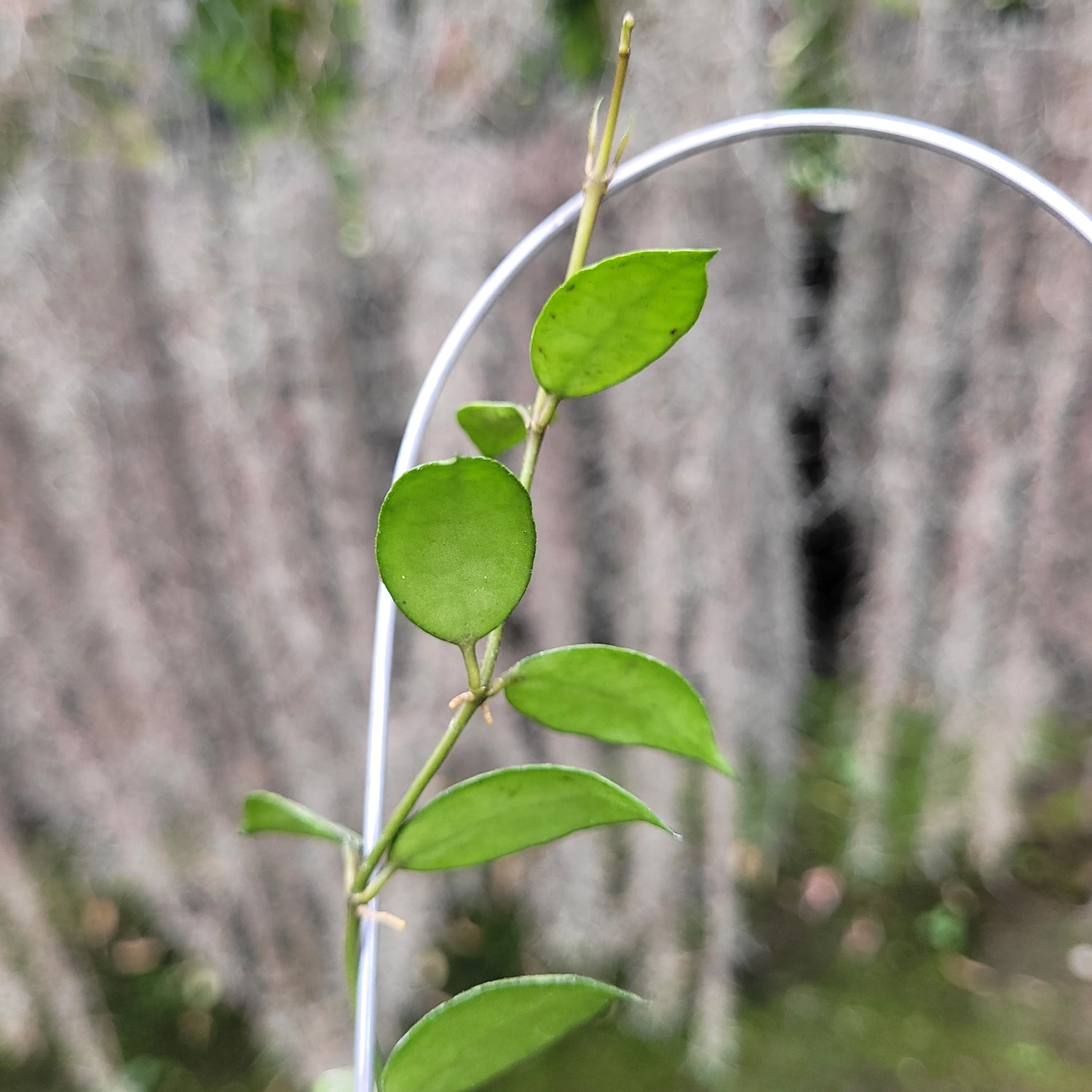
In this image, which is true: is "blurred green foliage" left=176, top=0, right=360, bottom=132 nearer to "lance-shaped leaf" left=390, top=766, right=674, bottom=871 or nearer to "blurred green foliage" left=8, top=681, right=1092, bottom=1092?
"lance-shaped leaf" left=390, top=766, right=674, bottom=871

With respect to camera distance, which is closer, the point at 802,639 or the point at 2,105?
the point at 2,105

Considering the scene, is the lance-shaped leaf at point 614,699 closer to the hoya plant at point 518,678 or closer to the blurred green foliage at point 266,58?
the hoya plant at point 518,678

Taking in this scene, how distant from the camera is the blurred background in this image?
2.04 ft

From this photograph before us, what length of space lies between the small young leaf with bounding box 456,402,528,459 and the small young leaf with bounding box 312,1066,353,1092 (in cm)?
18

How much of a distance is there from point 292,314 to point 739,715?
0.58 m

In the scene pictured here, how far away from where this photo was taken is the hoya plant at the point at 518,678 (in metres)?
0.14

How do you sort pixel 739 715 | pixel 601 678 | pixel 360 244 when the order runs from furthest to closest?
pixel 739 715
pixel 360 244
pixel 601 678

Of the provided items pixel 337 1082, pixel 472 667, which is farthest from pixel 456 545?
pixel 337 1082

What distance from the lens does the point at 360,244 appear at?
2.34 feet

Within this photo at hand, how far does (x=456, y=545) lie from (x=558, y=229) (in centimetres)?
11

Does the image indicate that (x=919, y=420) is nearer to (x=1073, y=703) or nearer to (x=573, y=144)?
(x=573, y=144)

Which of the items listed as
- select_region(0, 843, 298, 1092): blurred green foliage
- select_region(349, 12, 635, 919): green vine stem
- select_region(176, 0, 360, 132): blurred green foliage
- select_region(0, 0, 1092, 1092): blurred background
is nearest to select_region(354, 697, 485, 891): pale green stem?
select_region(349, 12, 635, 919): green vine stem

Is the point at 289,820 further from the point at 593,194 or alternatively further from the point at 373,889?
the point at 593,194

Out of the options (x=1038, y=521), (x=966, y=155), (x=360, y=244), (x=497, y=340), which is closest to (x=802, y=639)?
(x=1038, y=521)
